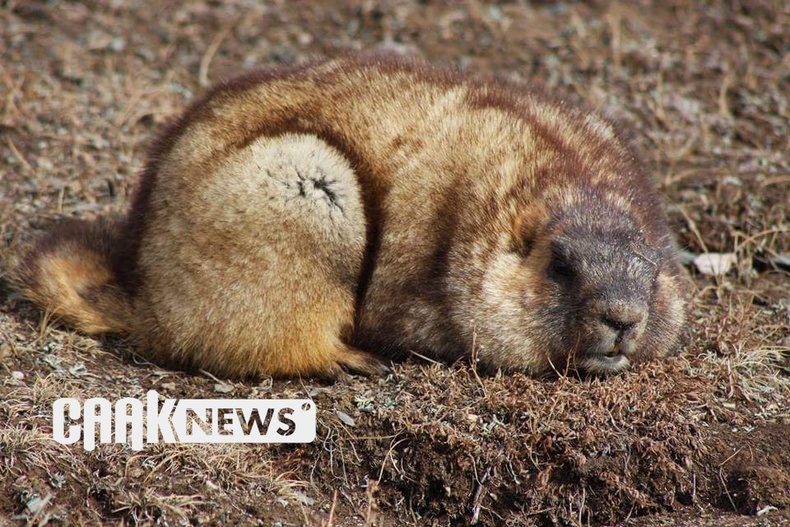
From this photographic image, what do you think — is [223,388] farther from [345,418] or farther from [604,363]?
[604,363]

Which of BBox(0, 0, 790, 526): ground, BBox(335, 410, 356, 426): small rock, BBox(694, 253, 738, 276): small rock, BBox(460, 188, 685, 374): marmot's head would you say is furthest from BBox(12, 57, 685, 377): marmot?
BBox(694, 253, 738, 276): small rock

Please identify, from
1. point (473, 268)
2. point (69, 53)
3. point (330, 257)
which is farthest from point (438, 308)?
point (69, 53)

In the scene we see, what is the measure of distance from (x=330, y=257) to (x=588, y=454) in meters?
1.99

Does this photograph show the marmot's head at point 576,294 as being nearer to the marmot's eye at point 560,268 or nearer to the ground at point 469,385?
the marmot's eye at point 560,268

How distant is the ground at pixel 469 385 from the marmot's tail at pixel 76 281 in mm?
139

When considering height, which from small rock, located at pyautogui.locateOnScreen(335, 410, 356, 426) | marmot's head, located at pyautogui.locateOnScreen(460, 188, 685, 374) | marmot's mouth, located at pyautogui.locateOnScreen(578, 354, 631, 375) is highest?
marmot's head, located at pyautogui.locateOnScreen(460, 188, 685, 374)

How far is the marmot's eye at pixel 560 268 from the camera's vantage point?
19.6ft

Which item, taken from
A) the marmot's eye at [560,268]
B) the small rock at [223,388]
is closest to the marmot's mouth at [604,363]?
the marmot's eye at [560,268]

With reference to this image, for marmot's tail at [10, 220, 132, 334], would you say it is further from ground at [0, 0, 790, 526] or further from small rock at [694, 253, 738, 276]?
small rock at [694, 253, 738, 276]

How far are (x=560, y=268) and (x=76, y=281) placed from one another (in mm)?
3310

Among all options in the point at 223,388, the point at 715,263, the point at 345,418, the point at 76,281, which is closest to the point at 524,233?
the point at 345,418

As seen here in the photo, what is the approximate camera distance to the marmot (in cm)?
612

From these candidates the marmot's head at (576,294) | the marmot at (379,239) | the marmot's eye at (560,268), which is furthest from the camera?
the marmot at (379,239)

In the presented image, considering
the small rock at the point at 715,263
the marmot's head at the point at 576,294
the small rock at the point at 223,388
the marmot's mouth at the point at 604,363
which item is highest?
A: the marmot's head at the point at 576,294
